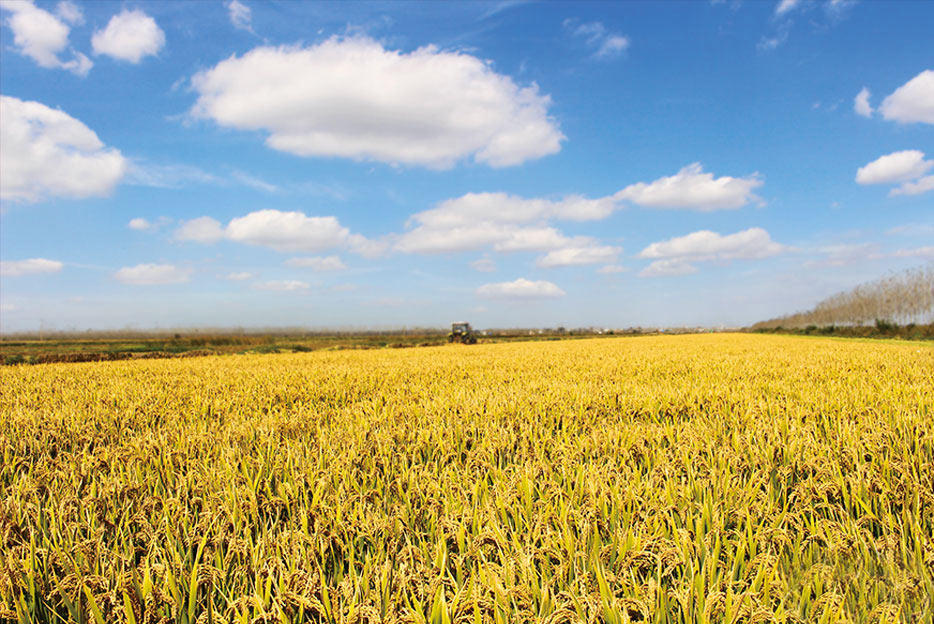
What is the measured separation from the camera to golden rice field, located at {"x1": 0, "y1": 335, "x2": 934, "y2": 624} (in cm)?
187

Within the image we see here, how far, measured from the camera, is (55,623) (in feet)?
6.66

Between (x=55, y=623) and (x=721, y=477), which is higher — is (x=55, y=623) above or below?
below

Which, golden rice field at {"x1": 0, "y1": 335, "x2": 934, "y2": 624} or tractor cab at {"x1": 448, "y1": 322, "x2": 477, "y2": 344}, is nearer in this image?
golden rice field at {"x1": 0, "y1": 335, "x2": 934, "y2": 624}

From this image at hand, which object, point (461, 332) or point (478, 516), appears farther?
point (461, 332)

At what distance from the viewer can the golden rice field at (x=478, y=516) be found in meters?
1.87

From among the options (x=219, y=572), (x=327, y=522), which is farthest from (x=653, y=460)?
(x=219, y=572)

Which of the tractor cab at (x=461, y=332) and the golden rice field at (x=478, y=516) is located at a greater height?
the tractor cab at (x=461, y=332)

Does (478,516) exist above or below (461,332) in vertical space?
below

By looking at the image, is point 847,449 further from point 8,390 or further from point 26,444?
point 8,390

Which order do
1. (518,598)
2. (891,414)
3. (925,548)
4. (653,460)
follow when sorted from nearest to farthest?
(518,598), (925,548), (653,460), (891,414)

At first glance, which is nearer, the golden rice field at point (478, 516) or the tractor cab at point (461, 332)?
the golden rice field at point (478, 516)

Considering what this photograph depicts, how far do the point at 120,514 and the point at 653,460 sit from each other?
357 centimetres

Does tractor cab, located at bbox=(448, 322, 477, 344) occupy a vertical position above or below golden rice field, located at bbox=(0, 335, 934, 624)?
above

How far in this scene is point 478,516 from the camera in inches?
97.5
